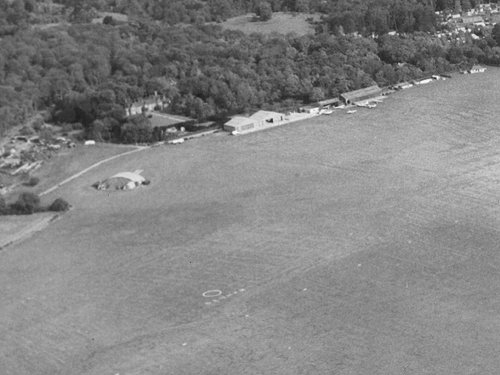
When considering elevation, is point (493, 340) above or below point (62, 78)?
below

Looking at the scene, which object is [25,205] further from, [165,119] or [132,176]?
[165,119]

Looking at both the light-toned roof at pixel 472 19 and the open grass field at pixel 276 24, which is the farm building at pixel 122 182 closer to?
the open grass field at pixel 276 24

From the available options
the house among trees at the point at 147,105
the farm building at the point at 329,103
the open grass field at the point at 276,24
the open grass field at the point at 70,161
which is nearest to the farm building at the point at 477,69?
the farm building at the point at 329,103

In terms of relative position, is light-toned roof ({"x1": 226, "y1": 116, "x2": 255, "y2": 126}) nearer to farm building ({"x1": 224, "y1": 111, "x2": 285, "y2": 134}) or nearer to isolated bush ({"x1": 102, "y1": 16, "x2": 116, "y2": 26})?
farm building ({"x1": 224, "y1": 111, "x2": 285, "y2": 134})

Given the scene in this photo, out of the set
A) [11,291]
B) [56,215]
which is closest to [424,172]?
[56,215]

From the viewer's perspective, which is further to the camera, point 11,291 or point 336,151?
point 336,151

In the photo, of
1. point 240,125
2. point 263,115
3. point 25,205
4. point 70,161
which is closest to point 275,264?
point 25,205

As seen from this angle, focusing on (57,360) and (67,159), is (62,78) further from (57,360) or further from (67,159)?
(57,360)
